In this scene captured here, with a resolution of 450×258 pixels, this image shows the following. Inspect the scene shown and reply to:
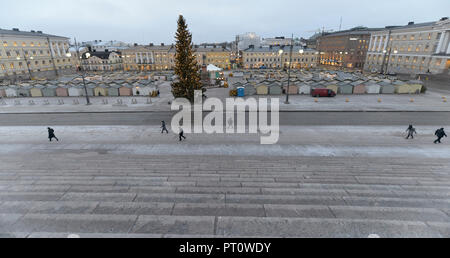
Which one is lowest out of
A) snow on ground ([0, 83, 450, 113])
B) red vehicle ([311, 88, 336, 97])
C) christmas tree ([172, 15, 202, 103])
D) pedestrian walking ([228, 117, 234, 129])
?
pedestrian walking ([228, 117, 234, 129])

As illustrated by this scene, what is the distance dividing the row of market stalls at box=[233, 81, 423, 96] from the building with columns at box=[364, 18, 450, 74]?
1093 inches

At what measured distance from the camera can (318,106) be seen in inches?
1054

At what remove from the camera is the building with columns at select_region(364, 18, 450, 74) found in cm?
5356

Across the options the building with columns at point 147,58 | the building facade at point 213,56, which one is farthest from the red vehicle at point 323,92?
the building with columns at point 147,58

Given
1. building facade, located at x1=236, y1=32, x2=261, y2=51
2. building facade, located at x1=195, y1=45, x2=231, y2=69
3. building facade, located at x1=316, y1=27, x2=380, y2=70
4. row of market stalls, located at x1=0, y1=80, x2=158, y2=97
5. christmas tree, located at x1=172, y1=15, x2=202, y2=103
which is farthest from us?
building facade, located at x1=236, y1=32, x2=261, y2=51

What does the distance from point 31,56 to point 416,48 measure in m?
121

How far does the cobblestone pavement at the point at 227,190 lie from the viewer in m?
5.98

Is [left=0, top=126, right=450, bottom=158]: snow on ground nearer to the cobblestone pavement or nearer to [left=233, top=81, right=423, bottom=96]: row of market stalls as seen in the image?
the cobblestone pavement

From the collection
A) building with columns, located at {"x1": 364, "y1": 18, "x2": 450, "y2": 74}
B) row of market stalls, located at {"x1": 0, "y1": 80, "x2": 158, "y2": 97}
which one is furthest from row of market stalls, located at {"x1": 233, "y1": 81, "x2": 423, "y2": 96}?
building with columns, located at {"x1": 364, "y1": 18, "x2": 450, "y2": 74}

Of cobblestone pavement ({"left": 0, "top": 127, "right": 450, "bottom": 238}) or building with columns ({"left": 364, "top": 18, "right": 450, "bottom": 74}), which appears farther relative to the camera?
building with columns ({"left": 364, "top": 18, "right": 450, "bottom": 74})

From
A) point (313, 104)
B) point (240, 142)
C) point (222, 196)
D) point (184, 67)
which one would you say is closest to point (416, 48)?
point (313, 104)

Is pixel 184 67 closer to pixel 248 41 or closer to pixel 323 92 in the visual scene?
pixel 323 92

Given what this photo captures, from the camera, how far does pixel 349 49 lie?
8788 cm
